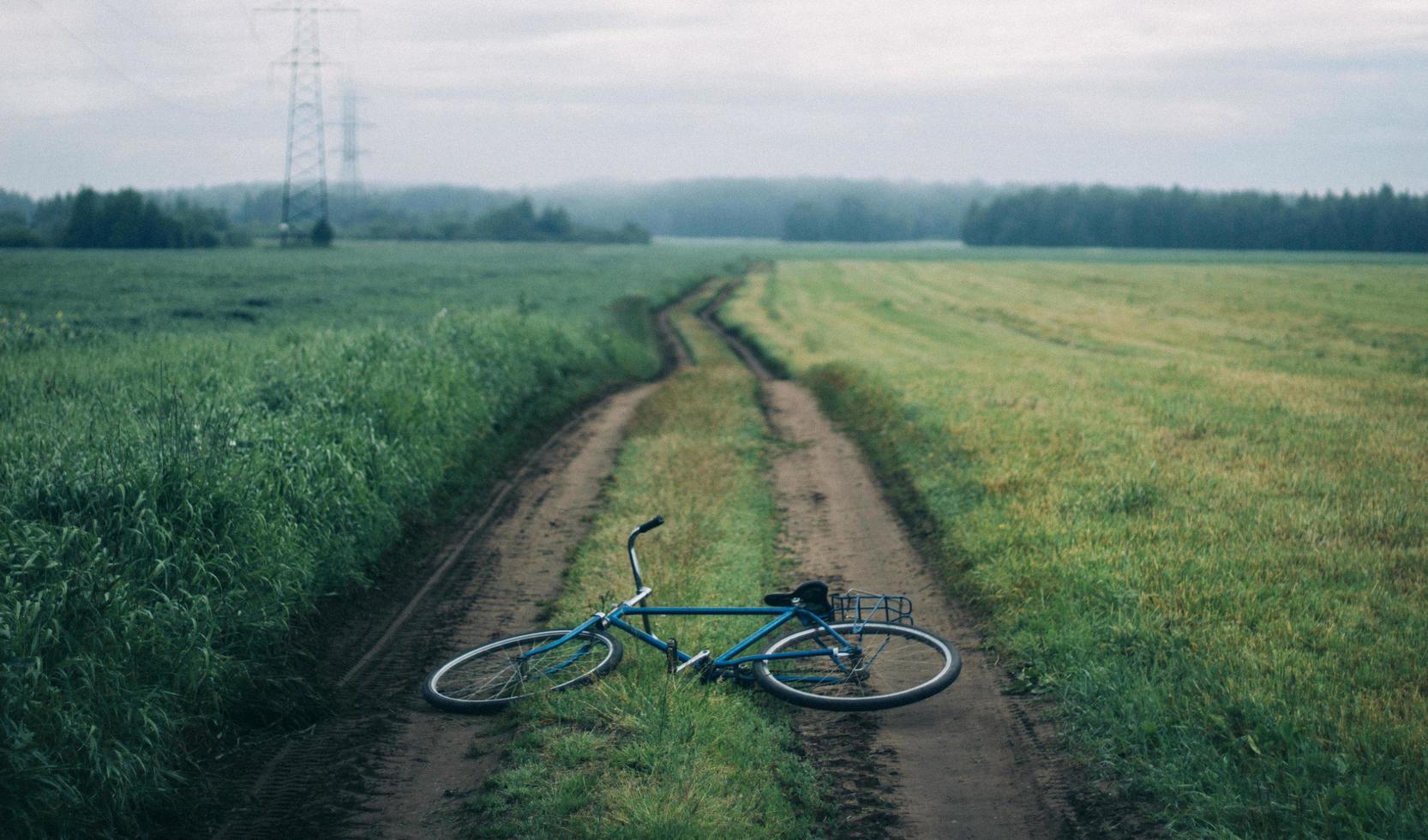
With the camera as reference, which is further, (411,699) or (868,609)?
(868,609)

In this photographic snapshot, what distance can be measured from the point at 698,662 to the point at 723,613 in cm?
41

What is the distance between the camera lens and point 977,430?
14.7 m

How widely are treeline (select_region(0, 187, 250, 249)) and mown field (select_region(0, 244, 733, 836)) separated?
2869 centimetres

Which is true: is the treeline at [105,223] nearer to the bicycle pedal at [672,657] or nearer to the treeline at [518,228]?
the bicycle pedal at [672,657]

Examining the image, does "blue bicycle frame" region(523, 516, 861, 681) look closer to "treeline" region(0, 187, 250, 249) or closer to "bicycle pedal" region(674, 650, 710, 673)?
"bicycle pedal" region(674, 650, 710, 673)

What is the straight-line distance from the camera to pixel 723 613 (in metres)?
7.12

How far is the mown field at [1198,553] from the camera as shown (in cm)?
551

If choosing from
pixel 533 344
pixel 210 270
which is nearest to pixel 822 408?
pixel 533 344

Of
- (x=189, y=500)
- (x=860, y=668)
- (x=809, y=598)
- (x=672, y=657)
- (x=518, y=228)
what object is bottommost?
(x=860, y=668)

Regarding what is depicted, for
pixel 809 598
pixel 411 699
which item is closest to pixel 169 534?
pixel 411 699

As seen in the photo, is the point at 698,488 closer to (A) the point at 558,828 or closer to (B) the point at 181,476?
(B) the point at 181,476

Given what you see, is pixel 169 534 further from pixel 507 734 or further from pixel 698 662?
pixel 698 662

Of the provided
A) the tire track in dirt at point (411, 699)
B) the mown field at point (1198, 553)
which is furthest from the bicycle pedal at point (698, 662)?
the mown field at point (1198, 553)

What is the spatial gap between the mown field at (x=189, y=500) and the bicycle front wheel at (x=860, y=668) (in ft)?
12.4
